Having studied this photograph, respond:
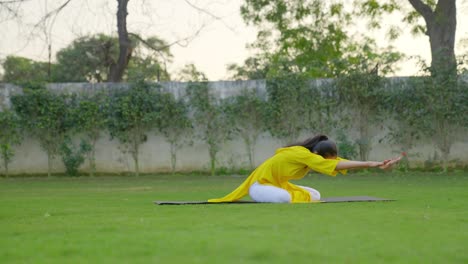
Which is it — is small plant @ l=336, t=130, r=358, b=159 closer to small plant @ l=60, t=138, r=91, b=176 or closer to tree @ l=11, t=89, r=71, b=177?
small plant @ l=60, t=138, r=91, b=176

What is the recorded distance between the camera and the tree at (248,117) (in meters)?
18.5

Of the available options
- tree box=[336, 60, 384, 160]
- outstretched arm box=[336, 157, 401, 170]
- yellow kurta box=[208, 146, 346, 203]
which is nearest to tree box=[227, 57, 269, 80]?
tree box=[336, 60, 384, 160]

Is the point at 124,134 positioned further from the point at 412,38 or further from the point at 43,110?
the point at 412,38

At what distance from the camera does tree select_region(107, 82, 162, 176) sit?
60.6ft

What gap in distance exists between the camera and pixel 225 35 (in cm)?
2145

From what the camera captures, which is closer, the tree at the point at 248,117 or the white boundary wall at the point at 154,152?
the tree at the point at 248,117

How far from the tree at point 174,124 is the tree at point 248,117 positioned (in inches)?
41.6

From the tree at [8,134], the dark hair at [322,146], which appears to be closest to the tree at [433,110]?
the tree at [8,134]

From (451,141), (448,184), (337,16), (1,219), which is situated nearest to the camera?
(1,219)

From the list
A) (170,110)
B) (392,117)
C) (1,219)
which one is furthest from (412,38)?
(1,219)

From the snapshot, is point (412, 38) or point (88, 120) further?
point (412, 38)

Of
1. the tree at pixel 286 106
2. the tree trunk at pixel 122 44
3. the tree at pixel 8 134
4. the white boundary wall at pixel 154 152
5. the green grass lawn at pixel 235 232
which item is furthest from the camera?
the tree trunk at pixel 122 44

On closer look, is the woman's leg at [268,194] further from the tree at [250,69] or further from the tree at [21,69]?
the tree at [21,69]

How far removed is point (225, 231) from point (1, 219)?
266 cm
